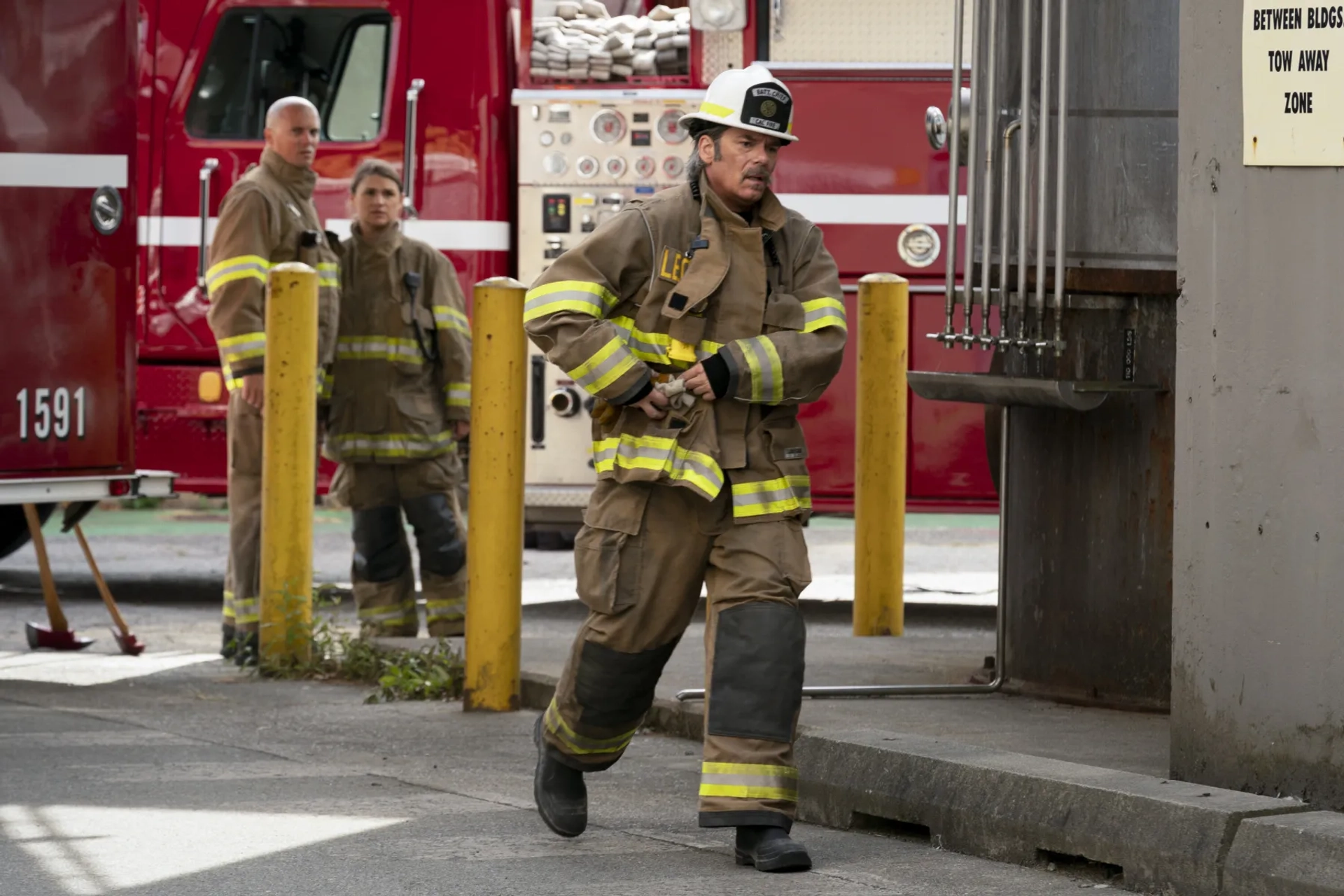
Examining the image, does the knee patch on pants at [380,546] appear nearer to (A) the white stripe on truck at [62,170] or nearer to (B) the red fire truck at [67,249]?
(B) the red fire truck at [67,249]

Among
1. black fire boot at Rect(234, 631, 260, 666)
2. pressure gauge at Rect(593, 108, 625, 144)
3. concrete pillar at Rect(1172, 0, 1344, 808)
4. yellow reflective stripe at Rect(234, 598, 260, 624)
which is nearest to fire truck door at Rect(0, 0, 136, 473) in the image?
yellow reflective stripe at Rect(234, 598, 260, 624)

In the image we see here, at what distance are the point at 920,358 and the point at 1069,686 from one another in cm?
348

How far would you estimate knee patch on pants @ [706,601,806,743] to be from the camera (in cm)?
523

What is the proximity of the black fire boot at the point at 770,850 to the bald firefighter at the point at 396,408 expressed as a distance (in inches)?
164

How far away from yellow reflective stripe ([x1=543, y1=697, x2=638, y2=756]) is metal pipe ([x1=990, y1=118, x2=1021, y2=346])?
1686 millimetres

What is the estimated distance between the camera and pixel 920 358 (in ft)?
33.5

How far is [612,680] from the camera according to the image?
17.9 ft

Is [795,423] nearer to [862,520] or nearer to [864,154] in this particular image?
[862,520]

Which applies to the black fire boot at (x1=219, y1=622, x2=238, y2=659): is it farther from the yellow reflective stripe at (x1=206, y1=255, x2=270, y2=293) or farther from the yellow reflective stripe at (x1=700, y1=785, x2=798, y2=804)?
the yellow reflective stripe at (x1=700, y1=785, x2=798, y2=804)

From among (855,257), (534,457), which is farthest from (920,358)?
(534,457)

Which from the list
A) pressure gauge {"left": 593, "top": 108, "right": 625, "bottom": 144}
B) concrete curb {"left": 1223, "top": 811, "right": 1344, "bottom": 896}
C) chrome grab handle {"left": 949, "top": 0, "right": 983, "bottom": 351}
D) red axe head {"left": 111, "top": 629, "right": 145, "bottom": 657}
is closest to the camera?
concrete curb {"left": 1223, "top": 811, "right": 1344, "bottom": 896}

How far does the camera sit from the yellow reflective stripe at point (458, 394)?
939cm

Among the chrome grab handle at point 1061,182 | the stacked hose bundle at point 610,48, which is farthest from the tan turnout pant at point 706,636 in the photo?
the stacked hose bundle at point 610,48

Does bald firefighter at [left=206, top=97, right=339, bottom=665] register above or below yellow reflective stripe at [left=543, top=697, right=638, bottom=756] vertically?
above
